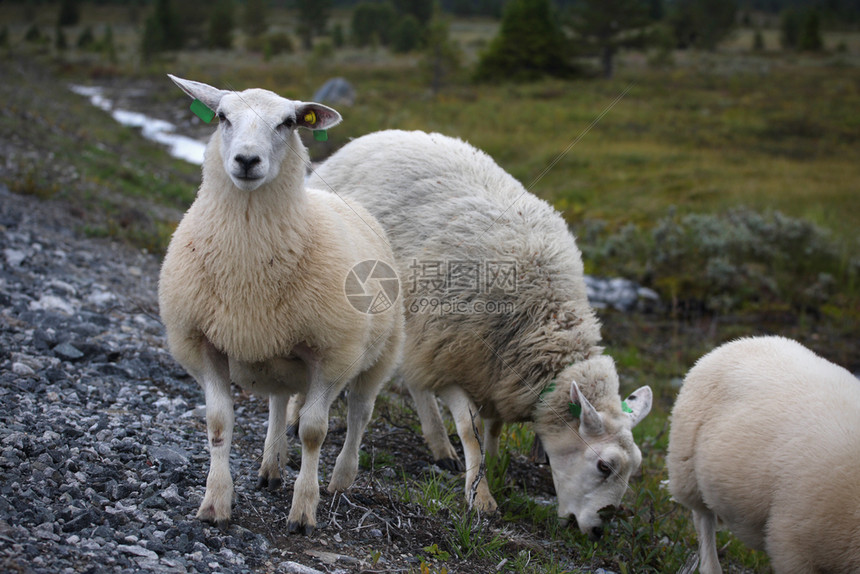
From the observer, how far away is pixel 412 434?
20.9 ft

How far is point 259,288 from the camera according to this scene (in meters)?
4.03

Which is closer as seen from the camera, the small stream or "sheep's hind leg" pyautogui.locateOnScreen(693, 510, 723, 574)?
"sheep's hind leg" pyautogui.locateOnScreen(693, 510, 723, 574)

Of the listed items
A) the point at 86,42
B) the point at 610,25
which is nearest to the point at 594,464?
the point at 610,25

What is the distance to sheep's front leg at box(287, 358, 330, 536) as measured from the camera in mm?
4082

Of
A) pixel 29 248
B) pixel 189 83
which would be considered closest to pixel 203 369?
pixel 189 83

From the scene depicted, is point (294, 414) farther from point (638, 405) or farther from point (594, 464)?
point (638, 405)

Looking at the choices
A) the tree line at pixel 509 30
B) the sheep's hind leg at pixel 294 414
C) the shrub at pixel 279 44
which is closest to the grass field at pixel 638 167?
the sheep's hind leg at pixel 294 414

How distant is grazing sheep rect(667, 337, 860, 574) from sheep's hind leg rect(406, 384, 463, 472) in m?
1.72

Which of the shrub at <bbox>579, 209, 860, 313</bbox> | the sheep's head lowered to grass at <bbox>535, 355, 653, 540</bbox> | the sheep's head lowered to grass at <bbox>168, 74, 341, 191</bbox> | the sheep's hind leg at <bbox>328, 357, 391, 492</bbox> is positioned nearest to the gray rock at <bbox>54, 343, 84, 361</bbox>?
the sheep's hind leg at <bbox>328, 357, 391, 492</bbox>

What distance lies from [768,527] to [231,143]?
3.66 metres

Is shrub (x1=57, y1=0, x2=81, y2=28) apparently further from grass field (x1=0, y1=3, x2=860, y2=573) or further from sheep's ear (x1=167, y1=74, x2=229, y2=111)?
sheep's ear (x1=167, y1=74, x2=229, y2=111)

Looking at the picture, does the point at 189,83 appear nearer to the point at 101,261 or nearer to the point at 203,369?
the point at 203,369

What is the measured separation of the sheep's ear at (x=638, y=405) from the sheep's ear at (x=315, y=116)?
2.89 m

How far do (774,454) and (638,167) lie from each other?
1872cm
